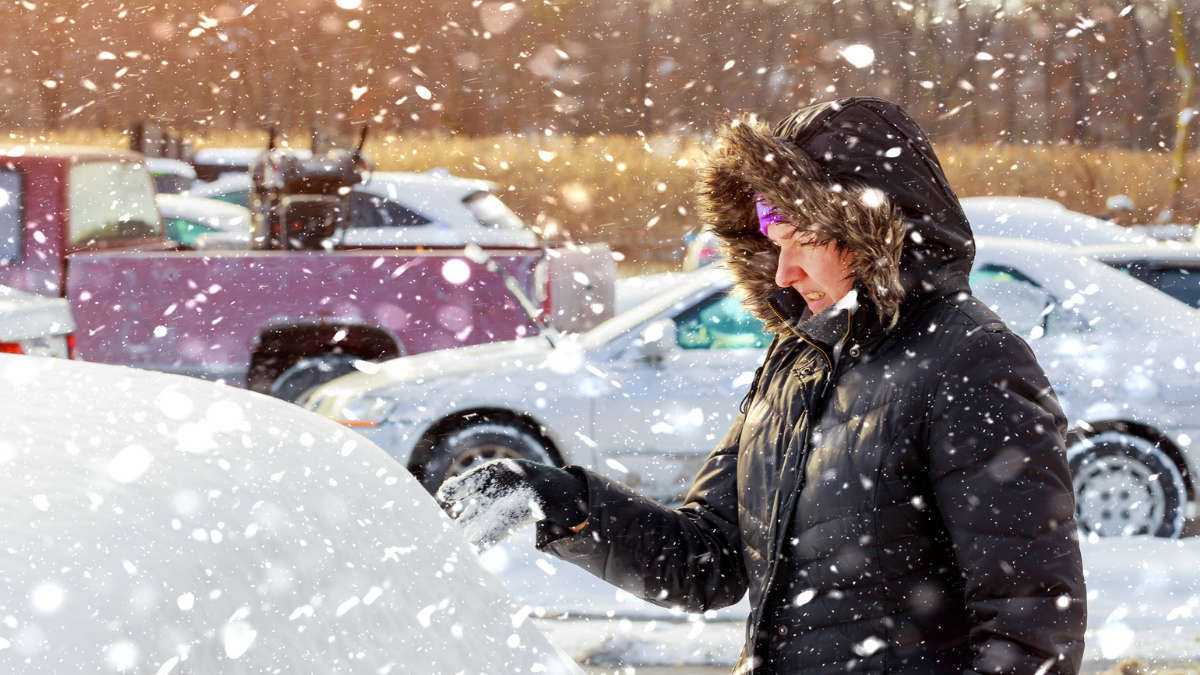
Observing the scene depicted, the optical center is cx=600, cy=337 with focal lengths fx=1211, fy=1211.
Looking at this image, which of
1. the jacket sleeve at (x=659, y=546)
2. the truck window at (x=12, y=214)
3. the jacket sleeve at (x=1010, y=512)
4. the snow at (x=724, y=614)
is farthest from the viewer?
the truck window at (x=12, y=214)

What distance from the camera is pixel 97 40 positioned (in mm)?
34312

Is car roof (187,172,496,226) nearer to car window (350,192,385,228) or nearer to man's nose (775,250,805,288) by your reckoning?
car window (350,192,385,228)

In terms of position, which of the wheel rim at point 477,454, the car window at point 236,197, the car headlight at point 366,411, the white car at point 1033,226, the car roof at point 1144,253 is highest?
the car roof at point 1144,253

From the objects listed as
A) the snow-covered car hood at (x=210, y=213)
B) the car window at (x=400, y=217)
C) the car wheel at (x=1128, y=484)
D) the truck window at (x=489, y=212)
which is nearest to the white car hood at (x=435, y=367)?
the car wheel at (x=1128, y=484)

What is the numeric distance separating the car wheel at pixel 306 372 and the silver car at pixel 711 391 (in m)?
1.26

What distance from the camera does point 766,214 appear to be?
1803mm

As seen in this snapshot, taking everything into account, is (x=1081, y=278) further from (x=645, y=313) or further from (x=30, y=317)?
(x=30, y=317)

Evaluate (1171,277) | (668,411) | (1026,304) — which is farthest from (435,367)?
(1171,277)

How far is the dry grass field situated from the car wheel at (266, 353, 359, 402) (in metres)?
15.8

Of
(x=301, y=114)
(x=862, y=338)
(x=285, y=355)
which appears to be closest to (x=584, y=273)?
(x=285, y=355)

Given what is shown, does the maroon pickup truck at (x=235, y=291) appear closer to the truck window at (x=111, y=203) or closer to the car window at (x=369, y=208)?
the truck window at (x=111, y=203)

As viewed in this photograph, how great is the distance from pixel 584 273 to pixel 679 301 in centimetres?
158

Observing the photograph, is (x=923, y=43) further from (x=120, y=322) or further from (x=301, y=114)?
(x=120, y=322)

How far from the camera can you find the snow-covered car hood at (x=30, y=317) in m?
4.43
